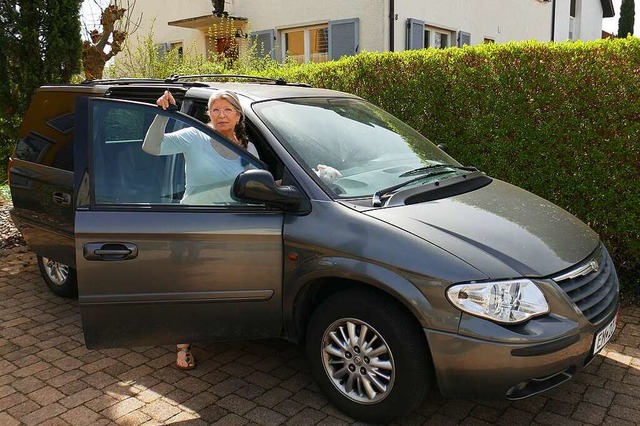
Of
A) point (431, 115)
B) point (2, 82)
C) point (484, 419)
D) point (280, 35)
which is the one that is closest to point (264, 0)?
point (280, 35)

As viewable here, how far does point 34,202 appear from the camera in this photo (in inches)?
187

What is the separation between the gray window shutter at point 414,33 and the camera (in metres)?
13.6

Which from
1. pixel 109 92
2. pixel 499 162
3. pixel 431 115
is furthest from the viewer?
pixel 431 115

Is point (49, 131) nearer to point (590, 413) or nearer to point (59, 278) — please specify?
point (59, 278)

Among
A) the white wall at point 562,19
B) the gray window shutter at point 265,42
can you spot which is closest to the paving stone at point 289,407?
the gray window shutter at point 265,42

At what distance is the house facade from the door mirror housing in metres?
10.4

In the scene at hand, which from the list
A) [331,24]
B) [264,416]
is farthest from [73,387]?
[331,24]

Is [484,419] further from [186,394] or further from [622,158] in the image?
[622,158]

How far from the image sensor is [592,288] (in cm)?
304

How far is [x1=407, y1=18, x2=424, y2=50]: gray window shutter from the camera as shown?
44.6 feet

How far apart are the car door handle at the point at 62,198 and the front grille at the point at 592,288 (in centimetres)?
355

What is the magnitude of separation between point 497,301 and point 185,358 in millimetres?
2187

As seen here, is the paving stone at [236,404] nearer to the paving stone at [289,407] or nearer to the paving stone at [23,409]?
the paving stone at [289,407]

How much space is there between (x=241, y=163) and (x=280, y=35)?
1278cm
